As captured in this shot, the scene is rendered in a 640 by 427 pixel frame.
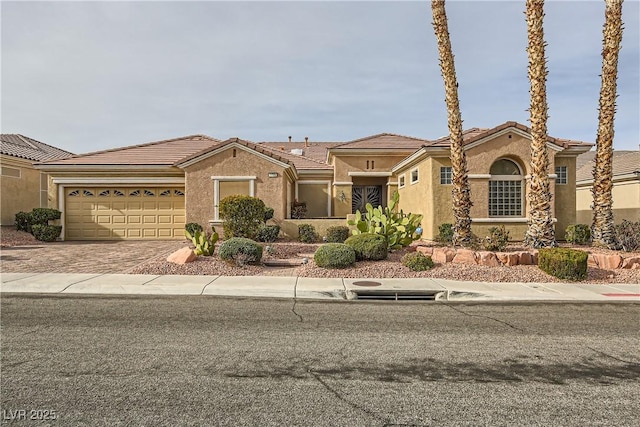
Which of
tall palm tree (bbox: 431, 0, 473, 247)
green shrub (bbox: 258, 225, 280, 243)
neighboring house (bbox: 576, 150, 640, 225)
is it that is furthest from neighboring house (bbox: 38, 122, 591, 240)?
neighboring house (bbox: 576, 150, 640, 225)

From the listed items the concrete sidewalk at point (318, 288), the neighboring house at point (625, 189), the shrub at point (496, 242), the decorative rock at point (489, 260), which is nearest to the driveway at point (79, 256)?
the concrete sidewalk at point (318, 288)

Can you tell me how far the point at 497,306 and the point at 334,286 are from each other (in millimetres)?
3708

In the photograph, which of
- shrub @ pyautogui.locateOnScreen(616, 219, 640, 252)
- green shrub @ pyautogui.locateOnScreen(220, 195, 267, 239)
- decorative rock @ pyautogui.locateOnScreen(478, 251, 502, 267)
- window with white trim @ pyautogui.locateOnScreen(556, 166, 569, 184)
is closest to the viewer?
decorative rock @ pyautogui.locateOnScreen(478, 251, 502, 267)

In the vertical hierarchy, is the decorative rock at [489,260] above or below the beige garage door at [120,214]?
below

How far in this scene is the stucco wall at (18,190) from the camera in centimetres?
2177

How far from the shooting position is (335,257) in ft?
38.7

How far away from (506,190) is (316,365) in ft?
48.6

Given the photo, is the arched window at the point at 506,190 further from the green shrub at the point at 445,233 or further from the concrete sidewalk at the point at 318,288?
the concrete sidewalk at the point at 318,288

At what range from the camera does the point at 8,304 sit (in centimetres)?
809

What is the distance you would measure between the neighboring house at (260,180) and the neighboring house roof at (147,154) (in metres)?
0.05

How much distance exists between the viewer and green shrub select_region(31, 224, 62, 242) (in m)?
19.1

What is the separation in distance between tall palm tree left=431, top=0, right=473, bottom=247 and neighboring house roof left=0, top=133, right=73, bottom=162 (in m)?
22.6

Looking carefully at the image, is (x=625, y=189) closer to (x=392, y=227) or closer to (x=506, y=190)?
(x=506, y=190)

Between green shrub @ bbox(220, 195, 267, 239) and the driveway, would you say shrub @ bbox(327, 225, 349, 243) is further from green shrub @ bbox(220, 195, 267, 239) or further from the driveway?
the driveway
